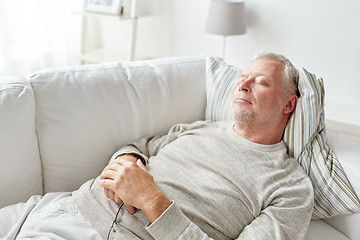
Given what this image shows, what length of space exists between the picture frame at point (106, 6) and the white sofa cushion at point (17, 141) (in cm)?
152

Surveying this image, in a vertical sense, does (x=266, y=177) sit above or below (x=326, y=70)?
below

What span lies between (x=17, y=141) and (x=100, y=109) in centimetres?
32

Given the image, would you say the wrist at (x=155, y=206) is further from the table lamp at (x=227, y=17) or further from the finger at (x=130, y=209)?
the table lamp at (x=227, y=17)

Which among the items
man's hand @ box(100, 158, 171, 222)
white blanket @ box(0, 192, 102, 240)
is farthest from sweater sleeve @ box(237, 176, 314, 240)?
white blanket @ box(0, 192, 102, 240)

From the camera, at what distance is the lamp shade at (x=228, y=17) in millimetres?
2297

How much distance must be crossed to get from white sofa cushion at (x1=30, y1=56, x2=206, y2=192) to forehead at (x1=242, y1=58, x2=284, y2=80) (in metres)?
0.29

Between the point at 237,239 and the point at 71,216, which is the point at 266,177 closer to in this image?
the point at 237,239

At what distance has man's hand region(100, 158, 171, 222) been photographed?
1.05m

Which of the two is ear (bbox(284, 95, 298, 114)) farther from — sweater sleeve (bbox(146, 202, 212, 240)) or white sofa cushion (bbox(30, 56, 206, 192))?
sweater sleeve (bbox(146, 202, 212, 240))

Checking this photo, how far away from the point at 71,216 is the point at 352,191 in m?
0.94

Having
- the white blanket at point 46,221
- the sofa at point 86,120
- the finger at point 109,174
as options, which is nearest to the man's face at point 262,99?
the sofa at point 86,120

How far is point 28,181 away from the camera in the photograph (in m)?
1.29

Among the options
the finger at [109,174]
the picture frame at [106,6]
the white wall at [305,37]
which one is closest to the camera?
the finger at [109,174]

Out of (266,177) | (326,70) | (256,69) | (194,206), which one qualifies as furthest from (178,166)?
(326,70)
